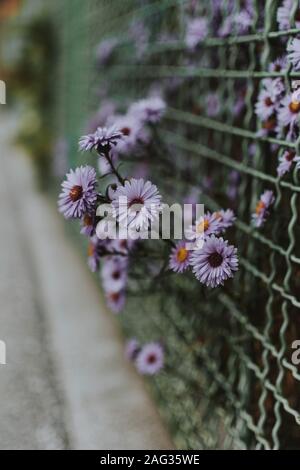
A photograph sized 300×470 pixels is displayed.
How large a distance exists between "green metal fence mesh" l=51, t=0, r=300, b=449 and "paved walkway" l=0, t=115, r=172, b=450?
0.51ft

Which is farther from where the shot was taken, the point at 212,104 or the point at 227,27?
the point at 212,104

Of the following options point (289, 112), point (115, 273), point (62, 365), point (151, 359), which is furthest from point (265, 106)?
point (62, 365)

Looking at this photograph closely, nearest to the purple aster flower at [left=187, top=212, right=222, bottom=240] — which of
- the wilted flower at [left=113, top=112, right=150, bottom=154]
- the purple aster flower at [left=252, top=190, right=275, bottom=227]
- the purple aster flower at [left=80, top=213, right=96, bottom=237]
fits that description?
the purple aster flower at [left=252, top=190, right=275, bottom=227]

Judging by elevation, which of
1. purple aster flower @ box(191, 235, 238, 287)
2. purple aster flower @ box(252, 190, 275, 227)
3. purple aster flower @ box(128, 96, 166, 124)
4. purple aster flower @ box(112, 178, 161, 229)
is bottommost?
purple aster flower @ box(191, 235, 238, 287)

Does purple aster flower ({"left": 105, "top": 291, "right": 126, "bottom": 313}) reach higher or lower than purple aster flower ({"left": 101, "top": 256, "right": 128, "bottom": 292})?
lower

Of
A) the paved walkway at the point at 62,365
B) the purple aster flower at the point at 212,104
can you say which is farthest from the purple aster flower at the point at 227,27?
the paved walkway at the point at 62,365

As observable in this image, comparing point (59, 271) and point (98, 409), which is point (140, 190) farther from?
point (59, 271)

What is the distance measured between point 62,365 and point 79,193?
1770 mm

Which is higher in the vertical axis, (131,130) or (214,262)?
(131,130)

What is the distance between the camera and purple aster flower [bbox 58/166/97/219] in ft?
5.33

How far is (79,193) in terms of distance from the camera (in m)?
1.64

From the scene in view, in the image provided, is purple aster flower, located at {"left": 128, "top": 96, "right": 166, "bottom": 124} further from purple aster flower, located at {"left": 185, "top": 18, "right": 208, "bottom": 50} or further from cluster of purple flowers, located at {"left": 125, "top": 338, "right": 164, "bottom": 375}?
cluster of purple flowers, located at {"left": 125, "top": 338, "right": 164, "bottom": 375}

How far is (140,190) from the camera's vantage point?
159cm

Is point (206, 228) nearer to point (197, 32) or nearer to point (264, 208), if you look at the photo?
point (264, 208)
